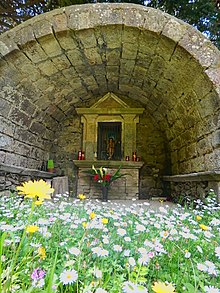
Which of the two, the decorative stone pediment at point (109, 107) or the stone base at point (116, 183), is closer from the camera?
the stone base at point (116, 183)

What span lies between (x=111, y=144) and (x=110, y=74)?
160 cm

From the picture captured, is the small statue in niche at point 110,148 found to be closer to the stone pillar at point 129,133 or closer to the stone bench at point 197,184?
the stone pillar at point 129,133

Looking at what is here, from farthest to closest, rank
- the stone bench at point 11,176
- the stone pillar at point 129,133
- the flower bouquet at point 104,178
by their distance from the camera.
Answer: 1. the stone pillar at point 129,133
2. the flower bouquet at point 104,178
3. the stone bench at point 11,176

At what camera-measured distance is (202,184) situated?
3145 millimetres

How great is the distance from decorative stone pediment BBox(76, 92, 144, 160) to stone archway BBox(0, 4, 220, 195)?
0.99ft

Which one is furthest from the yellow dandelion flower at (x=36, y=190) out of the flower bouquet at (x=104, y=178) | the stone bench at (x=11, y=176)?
the flower bouquet at (x=104, y=178)

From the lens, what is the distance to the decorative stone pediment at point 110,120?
5.02 meters

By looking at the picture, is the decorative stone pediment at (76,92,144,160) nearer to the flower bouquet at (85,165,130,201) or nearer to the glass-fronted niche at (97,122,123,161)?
the glass-fronted niche at (97,122,123,161)

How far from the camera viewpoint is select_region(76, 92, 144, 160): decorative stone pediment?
5020mm

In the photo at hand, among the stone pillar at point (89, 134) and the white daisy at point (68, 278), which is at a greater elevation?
the stone pillar at point (89, 134)

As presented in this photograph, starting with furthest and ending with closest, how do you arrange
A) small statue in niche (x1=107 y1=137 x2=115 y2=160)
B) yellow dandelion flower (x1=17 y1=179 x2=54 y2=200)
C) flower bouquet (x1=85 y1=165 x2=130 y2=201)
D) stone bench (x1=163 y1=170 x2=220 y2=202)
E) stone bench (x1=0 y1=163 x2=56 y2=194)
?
small statue in niche (x1=107 y1=137 x2=115 y2=160), flower bouquet (x1=85 y1=165 x2=130 y2=201), stone bench (x1=0 y1=163 x2=56 y2=194), stone bench (x1=163 y1=170 x2=220 y2=202), yellow dandelion flower (x1=17 y1=179 x2=54 y2=200)

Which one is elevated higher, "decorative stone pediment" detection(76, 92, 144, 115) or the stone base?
"decorative stone pediment" detection(76, 92, 144, 115)

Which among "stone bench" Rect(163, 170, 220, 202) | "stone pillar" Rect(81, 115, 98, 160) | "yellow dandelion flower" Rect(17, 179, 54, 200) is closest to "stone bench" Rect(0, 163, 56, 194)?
"stone pillar" Rect(81, 115, 98, 160)

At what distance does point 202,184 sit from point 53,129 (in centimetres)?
313
